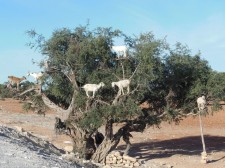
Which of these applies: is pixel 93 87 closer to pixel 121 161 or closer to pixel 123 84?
pixel 123 84

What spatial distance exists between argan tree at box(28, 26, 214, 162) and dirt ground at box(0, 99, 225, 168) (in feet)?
10.4

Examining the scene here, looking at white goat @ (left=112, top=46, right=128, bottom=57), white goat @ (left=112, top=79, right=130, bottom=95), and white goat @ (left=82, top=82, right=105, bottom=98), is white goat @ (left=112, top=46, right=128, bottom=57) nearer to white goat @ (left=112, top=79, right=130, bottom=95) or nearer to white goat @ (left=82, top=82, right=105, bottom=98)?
white goat @ (left=112, top=79, right=130, bottom=95)

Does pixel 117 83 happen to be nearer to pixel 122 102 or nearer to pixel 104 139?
pixel 122 102

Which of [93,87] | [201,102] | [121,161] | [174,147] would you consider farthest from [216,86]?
[174,147]

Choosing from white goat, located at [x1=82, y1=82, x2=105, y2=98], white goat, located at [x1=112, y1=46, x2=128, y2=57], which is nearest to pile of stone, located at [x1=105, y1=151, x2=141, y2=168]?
white goat, located at [x1=82, y1=82, x2=105, y2=98]

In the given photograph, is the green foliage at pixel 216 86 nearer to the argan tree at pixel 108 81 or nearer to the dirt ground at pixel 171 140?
the argan tree at pixel 108 81

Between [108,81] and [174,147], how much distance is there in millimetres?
12650

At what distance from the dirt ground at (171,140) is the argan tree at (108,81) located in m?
3.17

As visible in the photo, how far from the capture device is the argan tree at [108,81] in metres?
20.4

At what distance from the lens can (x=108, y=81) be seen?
68.7 feet

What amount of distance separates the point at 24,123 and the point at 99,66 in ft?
73.1

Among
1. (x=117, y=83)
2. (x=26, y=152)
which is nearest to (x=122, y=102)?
(x=117, y=83)

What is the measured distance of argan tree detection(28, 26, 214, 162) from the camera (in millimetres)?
20406

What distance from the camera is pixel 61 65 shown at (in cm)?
2130
